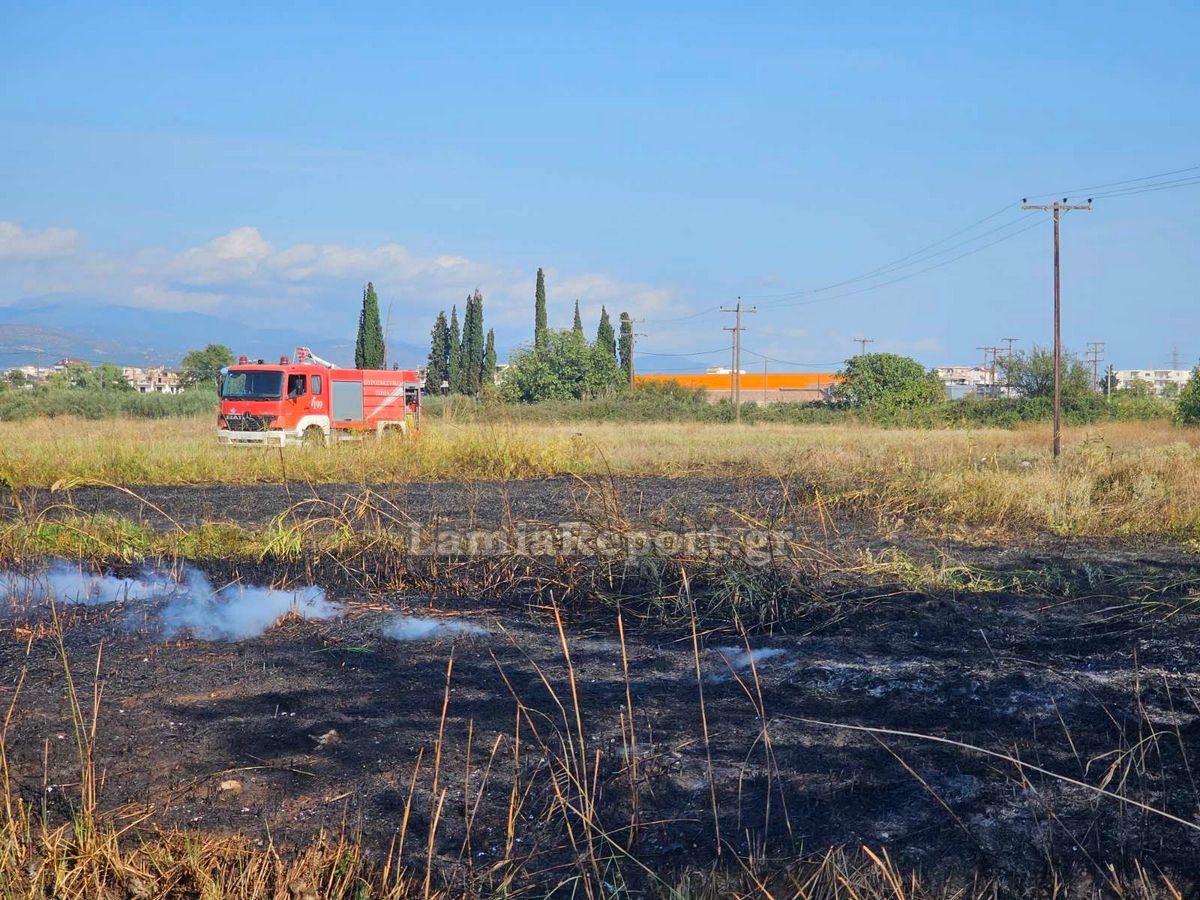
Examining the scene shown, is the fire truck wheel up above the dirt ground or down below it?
above

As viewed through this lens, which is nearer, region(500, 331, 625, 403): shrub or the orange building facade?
region(500, 331, 625, 403): shrub

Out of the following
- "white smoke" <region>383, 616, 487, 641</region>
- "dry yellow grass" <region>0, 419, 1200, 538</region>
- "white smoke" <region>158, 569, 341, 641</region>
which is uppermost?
"dry yellow grass" <region>0, 419, 1200, 538</region>

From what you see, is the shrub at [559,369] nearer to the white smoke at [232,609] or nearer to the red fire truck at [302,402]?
the red fire truck at [302,402]

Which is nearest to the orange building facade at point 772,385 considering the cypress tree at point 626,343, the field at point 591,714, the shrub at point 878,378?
the cypress tree at point 626,343

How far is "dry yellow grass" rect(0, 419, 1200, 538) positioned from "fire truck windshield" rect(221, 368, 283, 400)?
128cm

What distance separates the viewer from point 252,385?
20688 millimetres

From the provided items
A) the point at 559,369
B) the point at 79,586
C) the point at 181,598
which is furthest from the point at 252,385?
the point at 559,369

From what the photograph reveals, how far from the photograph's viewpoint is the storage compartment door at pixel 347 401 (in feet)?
72.0

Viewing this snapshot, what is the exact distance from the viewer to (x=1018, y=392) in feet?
177

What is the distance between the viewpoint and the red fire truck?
20.4 metres

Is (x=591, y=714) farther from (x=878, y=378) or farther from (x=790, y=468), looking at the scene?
(x=878, y=378)

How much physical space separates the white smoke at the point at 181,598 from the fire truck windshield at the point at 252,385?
13.0m

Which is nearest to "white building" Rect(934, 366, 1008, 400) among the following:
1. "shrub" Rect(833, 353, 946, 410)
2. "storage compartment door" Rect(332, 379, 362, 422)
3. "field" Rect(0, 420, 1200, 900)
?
"shrub" Rect(833, 353, 946, 410)

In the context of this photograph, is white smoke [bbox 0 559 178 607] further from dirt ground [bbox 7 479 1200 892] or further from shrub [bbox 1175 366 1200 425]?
shrub [bbox 1175 366 1200 425]
